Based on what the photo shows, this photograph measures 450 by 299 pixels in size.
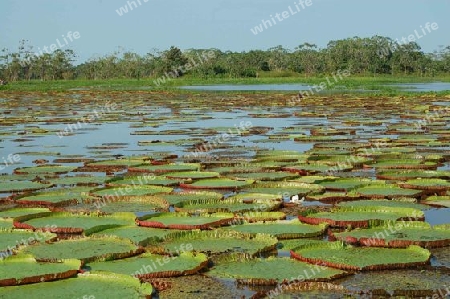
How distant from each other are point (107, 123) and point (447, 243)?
45.4 ft

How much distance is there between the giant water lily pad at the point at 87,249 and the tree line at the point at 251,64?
216 ft

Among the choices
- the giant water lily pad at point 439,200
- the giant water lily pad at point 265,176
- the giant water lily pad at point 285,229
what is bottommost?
the giant water lily pad at point 439,200

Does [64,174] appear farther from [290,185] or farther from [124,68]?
[124,68]

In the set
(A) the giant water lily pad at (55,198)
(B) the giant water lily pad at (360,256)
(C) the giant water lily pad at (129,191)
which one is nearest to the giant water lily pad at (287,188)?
(C) the giant water lily pad at (129,191)

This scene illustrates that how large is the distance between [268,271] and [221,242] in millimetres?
833

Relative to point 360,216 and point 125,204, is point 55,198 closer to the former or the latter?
point 125,204

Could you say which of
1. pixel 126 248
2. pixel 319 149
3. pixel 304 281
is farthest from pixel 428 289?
→ pixel 319 149

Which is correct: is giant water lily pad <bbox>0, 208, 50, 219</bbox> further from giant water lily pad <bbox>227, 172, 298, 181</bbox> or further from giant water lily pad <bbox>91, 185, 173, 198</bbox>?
giant water lily pad <bbox>227, 172, 298, 181</bbox>

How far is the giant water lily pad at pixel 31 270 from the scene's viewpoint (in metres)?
4.09

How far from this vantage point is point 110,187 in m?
7.52

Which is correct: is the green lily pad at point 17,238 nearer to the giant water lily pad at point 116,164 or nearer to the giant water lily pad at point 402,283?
the giant water lily pad at point 402,283

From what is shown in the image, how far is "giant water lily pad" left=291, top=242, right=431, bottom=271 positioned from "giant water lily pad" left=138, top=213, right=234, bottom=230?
3.45ft

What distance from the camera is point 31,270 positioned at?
4.30 meters

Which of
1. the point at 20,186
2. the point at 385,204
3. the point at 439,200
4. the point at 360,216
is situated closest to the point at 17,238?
the point at 20,186
